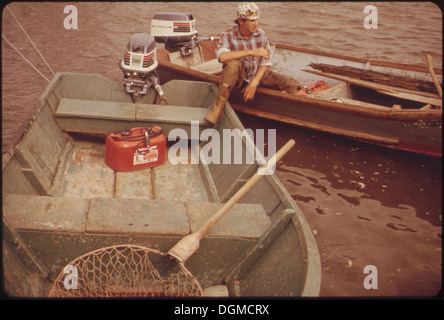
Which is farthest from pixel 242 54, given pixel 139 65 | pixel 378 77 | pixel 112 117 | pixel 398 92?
pixel 378 77

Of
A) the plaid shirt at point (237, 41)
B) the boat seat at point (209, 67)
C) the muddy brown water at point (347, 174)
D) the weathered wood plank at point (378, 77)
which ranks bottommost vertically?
the muddy brown water at point (347, 174)

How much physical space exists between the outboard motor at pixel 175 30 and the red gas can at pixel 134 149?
3330 millimetres

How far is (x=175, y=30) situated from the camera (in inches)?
304

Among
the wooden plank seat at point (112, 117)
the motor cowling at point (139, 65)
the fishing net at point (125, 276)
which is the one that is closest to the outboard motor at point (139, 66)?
the motor cowling at point (139, 65)

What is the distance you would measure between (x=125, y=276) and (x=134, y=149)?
1994 millimetres

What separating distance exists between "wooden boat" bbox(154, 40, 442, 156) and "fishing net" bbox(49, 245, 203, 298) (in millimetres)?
4071

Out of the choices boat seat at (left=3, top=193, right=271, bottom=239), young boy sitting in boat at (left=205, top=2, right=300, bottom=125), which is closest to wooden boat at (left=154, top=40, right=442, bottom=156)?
young boy sitting in boat at (left=205, top=2, right=300, bottom=125)

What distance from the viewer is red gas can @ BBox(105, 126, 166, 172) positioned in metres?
4.78

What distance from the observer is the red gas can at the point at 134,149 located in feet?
15.7

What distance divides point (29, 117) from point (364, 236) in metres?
4.50

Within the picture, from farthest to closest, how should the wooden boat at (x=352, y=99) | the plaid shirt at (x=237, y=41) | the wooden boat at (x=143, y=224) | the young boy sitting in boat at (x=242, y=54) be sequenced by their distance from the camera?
the wooden boat at (x=352, y=99) < the plaid shirt at (x=237, y=41) < the young boy sitting in boat at (x=242, y=54) < the wooden boat at (x=143, y=224)

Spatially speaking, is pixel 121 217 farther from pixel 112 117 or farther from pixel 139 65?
pixel 139 65

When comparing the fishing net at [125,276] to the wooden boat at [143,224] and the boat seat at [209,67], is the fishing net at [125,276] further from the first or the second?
the boat seat at [209,67]

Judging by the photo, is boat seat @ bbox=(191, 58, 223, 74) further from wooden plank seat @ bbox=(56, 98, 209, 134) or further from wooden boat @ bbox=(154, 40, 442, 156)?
wooden plank seat @ bbox=(56, 98, 209, 134)
